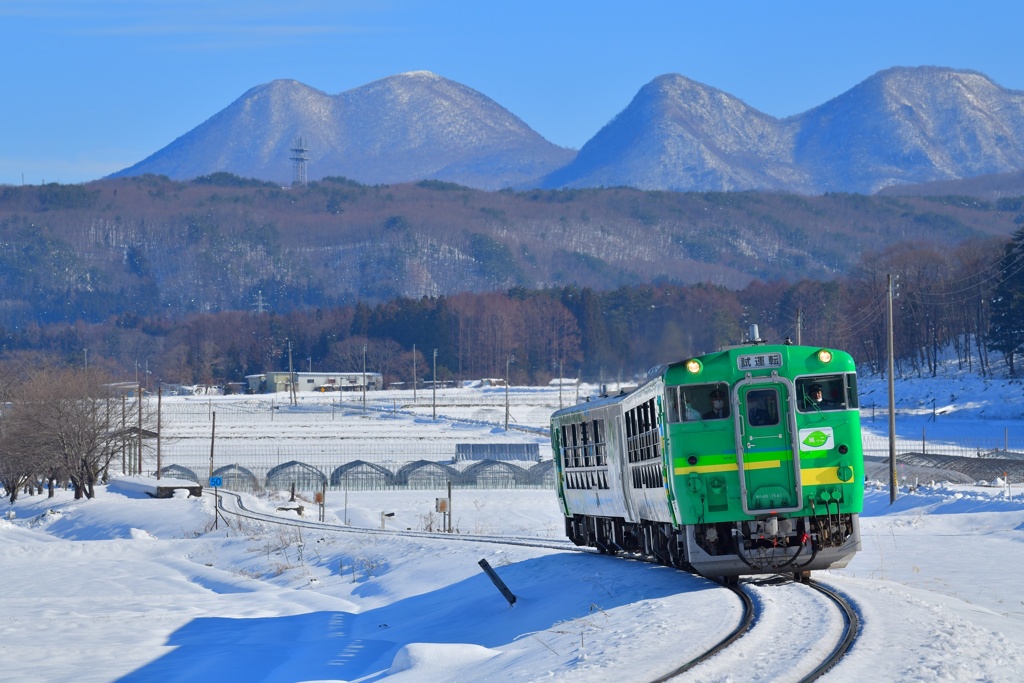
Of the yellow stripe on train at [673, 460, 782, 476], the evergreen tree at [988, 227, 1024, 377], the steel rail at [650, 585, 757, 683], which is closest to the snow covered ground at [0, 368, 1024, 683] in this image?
the steel rail at [650, 585, 757, 683]

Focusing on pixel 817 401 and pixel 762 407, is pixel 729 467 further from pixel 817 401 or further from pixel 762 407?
pixel 817 401

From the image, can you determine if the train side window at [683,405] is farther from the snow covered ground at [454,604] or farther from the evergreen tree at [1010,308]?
the evergreen tree at [1010,308]

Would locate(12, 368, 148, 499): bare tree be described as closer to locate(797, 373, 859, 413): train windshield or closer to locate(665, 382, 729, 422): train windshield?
locate(665, 382, 729, 422): train windshield

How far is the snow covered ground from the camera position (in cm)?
1788

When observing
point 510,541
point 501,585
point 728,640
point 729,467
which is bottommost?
point 728,640

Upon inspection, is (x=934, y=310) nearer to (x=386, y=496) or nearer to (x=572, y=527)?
(x=386, y=496)

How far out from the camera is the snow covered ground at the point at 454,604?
17.9 metres

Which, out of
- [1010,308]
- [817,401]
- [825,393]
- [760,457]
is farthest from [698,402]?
[1010,308]

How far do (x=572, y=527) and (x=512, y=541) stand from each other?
4.77 meters

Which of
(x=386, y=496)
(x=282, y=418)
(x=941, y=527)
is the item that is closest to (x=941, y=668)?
(x=941, y=527)

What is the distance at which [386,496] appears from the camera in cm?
7700

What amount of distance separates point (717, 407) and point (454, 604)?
9841 mm

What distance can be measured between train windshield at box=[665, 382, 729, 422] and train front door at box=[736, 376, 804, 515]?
0.88ft

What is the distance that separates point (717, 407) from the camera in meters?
22.3
